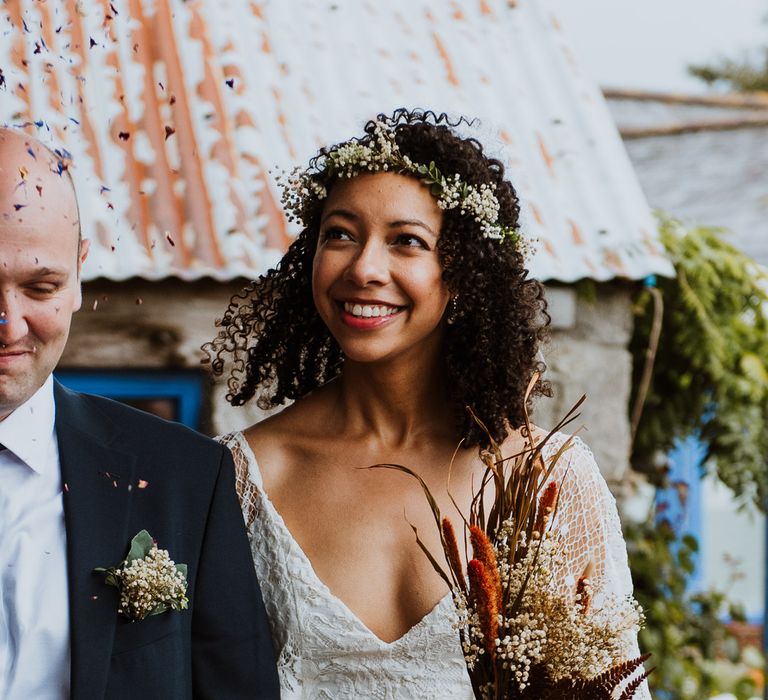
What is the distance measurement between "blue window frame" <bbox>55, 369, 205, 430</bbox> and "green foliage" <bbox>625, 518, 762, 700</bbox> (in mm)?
2614

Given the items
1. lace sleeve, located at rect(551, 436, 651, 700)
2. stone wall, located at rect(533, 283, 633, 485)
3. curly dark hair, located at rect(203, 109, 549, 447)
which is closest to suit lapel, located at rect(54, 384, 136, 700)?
curly dark hair, located at rect(203, 109, 549, 447)

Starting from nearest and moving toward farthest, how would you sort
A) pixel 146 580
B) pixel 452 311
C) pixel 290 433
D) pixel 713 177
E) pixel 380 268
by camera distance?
pixel 146 580, pixel 380 268, pixel 452 311, pixel 290 433, pixel 713 177

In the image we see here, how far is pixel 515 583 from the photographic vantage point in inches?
86.0

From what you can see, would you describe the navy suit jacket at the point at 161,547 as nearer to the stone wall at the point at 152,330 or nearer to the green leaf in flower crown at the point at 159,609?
the green leaf in flower crown at the point at 159,609

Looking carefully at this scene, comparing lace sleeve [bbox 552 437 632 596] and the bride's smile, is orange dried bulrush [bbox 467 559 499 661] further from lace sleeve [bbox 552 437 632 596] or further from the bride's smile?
the bride's smile

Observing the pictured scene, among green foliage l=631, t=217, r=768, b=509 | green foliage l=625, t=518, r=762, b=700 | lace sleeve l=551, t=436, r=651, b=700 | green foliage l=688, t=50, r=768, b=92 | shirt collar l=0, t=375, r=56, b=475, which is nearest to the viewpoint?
shirt collar l=0, t=375, r=56, b=475

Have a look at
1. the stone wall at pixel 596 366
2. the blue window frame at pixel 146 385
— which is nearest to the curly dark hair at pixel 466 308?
the blue window frame at pixel 146 385

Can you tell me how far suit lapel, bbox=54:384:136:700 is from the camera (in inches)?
80.7

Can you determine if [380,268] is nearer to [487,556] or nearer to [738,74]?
[487,556]

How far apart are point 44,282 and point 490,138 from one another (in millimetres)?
1361

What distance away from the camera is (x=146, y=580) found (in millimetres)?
2096

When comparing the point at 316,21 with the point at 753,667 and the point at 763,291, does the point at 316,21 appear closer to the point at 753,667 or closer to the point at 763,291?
the point at 763,291

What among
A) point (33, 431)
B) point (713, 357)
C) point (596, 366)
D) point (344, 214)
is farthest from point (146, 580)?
point (713, 357)

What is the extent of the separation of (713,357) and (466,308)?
3035 millimetres
